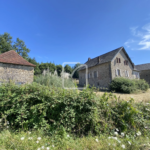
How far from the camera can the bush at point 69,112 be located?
170 cm

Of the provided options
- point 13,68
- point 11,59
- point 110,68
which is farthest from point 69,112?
point 110,68

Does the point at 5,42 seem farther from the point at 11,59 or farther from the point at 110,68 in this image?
the point at 110,68

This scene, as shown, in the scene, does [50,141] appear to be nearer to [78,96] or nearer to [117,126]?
[78,96]

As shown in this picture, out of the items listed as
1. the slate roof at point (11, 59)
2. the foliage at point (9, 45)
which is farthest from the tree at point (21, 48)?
the slate roof at point (11, 59)

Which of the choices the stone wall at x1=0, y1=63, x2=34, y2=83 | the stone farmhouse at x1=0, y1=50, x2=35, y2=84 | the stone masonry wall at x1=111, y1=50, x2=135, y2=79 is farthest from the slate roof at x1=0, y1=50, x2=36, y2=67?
the stone masonry wall at x1=111, y1=50, x2=135, y2=79

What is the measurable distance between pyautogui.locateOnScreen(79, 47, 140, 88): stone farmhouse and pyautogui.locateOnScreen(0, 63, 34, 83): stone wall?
35.0 ft

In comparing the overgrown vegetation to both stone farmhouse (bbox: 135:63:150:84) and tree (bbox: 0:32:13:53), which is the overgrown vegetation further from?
tree (bbox: 0:32:13:53)

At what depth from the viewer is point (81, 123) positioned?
5.80ft

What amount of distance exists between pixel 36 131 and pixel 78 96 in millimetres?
1070

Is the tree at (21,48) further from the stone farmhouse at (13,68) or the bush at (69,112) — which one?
the bush at (69,112)

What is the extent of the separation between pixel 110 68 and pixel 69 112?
12.9m

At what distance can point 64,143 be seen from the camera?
145cm

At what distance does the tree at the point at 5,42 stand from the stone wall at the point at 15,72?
18.4 m

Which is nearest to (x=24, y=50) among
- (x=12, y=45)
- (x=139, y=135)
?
(x=12, y=45)
